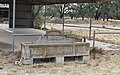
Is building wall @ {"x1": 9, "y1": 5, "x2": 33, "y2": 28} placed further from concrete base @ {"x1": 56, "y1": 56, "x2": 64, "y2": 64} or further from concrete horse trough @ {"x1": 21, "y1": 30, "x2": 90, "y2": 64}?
concrete base @ {"x1": 56, "y1": 56, "x2": 64, "y2": 64}

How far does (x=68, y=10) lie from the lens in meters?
46.2

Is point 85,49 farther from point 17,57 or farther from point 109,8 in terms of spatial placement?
point 109,8

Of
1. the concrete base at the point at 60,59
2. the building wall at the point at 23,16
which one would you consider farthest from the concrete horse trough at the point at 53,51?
the building wall at the point at 23,16

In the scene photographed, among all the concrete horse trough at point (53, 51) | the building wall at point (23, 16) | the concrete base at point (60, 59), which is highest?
the building wall at point (23, 16)

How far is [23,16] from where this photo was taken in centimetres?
2445

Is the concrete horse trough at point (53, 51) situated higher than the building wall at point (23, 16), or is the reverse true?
the building wall at point (23, 16)

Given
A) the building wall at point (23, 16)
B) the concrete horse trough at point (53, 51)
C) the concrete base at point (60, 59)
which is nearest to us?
the concrete horse trough at point (53, 51)

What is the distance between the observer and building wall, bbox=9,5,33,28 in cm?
2403

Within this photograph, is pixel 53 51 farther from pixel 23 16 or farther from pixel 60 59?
pixel 23 16

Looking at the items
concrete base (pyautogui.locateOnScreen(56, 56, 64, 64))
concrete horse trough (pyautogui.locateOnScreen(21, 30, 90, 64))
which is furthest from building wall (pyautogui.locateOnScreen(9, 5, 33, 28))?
concrete base (pyautogui.locateOnScreen(56, 56, 64, 64))

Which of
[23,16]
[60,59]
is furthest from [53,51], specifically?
[23,16]

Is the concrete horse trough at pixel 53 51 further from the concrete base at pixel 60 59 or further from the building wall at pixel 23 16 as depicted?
the building wall at pixel 23 16

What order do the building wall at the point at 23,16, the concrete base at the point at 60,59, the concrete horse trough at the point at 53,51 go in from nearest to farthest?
the concrete horse trough at the point at 53,51, the concrete base at the point at 60,59, the building wall at the point at 23,16

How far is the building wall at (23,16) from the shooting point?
2403 centimetres
